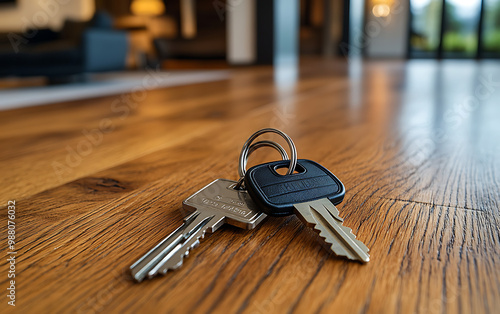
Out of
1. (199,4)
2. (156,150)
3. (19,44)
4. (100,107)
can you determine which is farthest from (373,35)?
(156,150)

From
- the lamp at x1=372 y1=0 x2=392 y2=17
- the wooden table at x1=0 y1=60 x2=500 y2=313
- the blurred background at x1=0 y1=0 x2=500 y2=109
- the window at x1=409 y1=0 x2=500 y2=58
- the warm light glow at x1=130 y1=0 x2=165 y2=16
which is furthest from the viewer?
the window at x1=409 y1=0 x2=500 y2=58

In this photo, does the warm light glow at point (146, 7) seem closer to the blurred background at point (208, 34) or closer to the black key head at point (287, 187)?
the blurred background at point (208, 34)

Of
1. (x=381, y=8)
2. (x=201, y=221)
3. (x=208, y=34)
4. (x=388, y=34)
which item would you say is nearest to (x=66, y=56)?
(x=201, y=221)

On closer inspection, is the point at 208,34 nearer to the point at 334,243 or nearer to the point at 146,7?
the point at 146,7

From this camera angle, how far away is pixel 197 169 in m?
0.54

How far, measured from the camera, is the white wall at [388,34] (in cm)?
875

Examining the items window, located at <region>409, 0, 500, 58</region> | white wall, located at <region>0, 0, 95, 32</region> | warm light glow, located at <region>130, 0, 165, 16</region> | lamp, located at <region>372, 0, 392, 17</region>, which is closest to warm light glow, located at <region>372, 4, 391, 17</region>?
lamp, located at <region>372, 0, 392, 17</region>

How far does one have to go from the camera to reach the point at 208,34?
284 inches

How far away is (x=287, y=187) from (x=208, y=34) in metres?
7.22

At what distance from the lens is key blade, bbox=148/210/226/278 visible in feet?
0.87

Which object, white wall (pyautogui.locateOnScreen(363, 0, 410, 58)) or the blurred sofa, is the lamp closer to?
white wall (pyautogui.locateOnScreen(363, 0, 410, 58))

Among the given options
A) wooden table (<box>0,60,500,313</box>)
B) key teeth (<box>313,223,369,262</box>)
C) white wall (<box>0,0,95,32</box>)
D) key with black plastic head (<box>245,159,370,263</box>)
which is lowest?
wooden table (<box>0,60,500,313</box>)

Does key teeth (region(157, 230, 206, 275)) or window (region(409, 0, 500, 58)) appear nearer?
key teeth (region(157, 230, 206, 275))

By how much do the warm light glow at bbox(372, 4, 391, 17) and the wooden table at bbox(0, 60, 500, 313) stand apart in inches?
310
